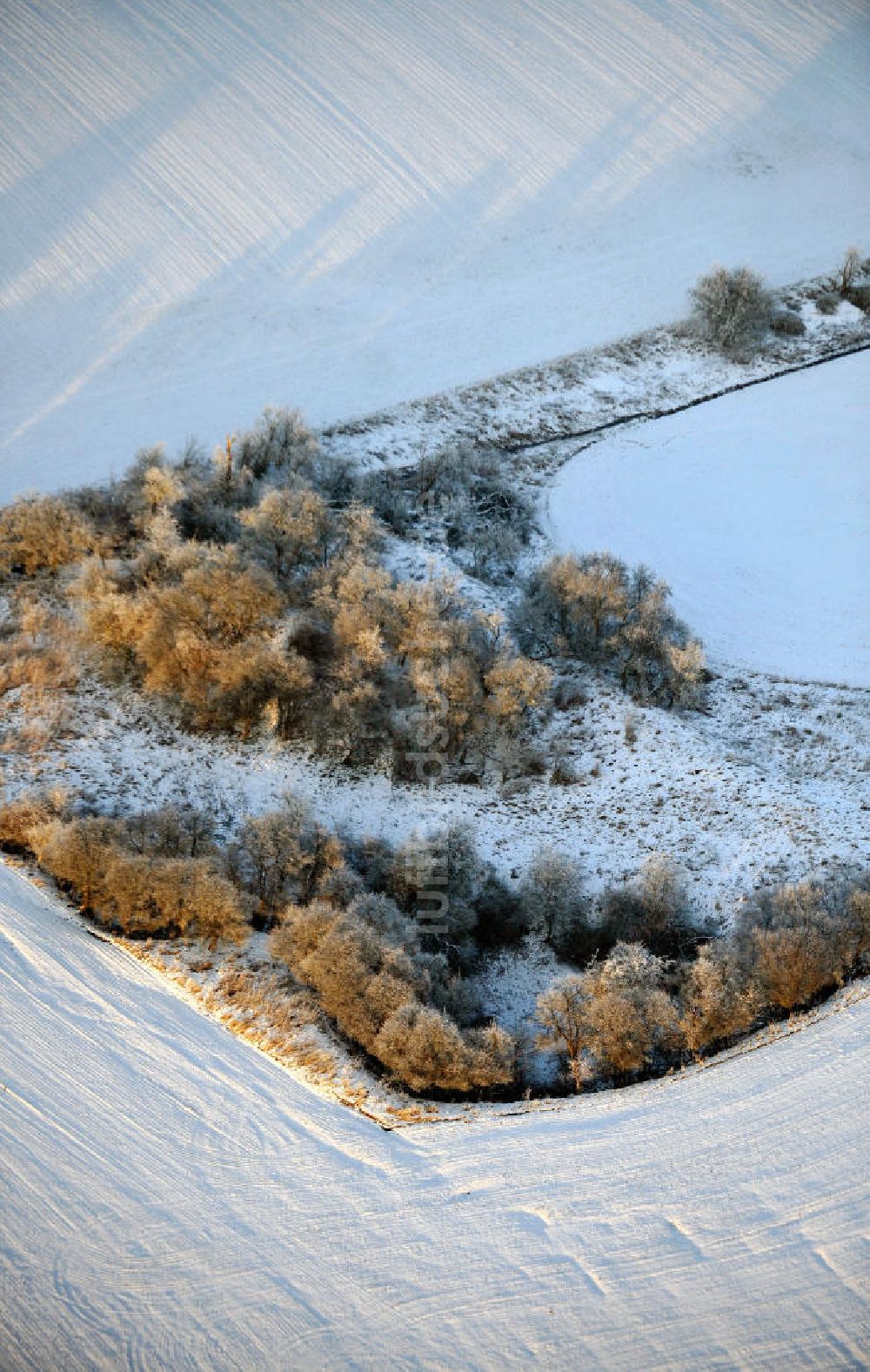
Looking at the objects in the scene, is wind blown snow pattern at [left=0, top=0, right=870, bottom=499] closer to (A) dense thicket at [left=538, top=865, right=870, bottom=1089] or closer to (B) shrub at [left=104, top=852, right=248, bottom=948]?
(B) shrub at [left=104, top=852, right=248, bottom=948]

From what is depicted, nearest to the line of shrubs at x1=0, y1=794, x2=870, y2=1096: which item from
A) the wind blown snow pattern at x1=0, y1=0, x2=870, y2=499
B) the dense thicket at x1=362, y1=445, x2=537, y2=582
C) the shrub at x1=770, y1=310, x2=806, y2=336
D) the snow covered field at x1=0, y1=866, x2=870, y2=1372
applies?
the snow covered field at x1=0, y1=866, x2=870, y2=1372

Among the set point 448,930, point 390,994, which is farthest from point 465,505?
point 390,994

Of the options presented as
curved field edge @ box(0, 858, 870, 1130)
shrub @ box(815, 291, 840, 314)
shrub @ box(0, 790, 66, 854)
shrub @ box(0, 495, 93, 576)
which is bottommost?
curved field edge @ box(0, 858, 870, 1130)

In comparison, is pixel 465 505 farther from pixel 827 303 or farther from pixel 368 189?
pixel 368 189

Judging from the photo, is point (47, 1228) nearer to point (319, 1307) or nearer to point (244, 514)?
point (319, 1307)

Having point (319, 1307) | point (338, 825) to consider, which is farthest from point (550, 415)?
point (319, 1307)

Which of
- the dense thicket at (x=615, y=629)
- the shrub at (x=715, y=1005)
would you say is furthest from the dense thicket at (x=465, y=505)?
the shrub at (x=715, y=1005)

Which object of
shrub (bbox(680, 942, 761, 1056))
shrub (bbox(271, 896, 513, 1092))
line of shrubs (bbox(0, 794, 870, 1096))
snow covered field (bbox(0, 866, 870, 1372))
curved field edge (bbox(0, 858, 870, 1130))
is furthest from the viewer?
shrub (bbox(680, 942, 761, 1056))

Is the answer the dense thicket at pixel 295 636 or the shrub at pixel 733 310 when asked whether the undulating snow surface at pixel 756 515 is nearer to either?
the shrub at pixel 733 310
